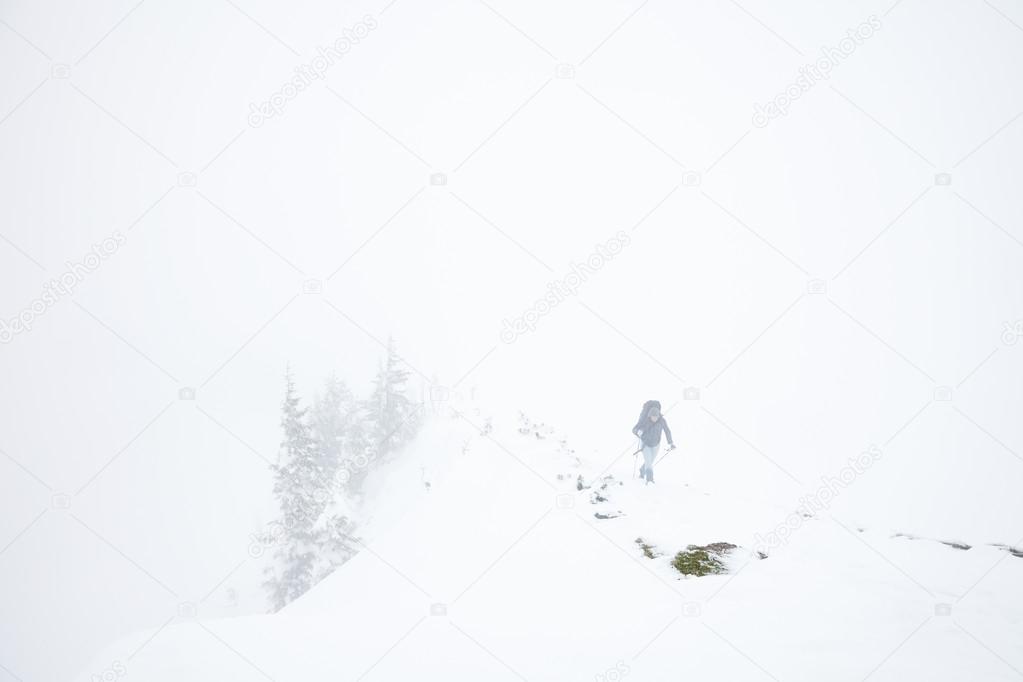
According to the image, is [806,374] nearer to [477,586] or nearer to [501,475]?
[501,475]

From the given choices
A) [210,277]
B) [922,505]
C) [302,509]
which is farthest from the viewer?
[210,277]

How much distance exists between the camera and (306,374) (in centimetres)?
10744

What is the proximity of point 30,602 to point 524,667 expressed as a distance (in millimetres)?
70330

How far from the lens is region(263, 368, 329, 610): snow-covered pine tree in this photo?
2300 cm

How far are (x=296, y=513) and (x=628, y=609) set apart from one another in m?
20.0

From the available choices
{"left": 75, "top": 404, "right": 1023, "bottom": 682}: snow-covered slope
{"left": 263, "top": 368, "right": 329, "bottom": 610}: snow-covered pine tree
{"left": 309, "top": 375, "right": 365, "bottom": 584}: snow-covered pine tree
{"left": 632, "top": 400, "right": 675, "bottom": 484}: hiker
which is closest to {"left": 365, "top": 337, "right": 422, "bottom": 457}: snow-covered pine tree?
{"left": 309, "top": 375, "right": 365, "bottom": 584}: snow-covered pine tree

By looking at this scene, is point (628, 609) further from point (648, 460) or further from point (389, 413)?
point (389, 413)

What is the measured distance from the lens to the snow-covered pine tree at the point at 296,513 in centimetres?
2300

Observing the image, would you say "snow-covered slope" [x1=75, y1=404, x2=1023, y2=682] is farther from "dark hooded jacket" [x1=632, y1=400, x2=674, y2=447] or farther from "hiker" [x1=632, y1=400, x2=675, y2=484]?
"dark hooded jacket" [x1=632, y1=400, x2=674, y2=447]

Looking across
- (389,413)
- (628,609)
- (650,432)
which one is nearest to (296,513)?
(389,413)

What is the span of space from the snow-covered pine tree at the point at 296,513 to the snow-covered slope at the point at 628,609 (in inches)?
424

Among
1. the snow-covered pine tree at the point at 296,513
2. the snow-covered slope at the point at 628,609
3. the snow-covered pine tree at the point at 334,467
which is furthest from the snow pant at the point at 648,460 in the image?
the snow-covered pine tree at the point at 296,513

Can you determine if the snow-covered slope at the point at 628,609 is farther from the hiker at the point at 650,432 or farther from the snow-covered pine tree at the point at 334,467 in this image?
the snow-covered pine tree at the point at 334,467

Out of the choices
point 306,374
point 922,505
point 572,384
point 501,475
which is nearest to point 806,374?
point 572,384
